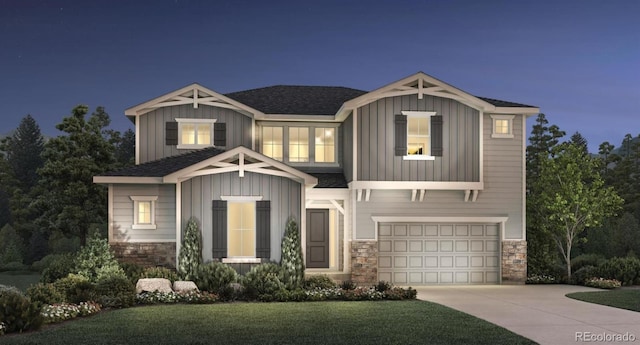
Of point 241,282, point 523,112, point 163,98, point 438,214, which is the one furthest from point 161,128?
point 523,112

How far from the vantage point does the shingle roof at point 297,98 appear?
78.7ft

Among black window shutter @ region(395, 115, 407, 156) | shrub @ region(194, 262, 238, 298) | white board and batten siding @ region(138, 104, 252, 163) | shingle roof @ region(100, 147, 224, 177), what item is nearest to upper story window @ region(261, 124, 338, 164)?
white board and batten siding @ region(138, 104, 252, 163)

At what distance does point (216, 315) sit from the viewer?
14.3 metres

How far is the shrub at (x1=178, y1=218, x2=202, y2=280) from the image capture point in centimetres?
1852

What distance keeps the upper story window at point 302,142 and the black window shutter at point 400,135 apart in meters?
3.12

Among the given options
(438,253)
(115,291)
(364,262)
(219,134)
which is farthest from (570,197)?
(115,291)

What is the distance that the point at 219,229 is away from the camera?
19344 millimetres

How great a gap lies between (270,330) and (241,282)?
5549 millimetres

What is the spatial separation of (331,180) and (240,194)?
4.23m

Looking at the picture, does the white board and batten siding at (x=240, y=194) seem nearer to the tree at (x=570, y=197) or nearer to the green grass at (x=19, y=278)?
the green grass at (x=19, y=278)

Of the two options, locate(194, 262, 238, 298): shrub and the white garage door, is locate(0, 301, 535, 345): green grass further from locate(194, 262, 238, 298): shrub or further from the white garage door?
the white garage door
